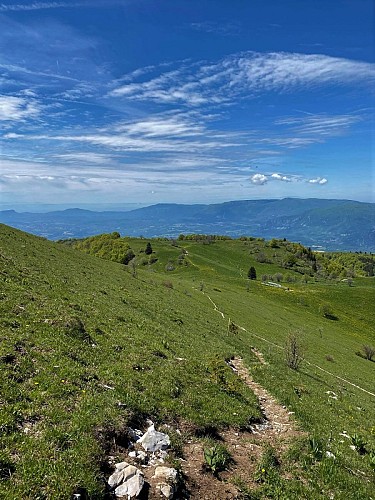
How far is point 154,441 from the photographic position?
10.5m

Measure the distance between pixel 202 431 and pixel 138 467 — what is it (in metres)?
3.53

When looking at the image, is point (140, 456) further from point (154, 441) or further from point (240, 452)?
point (240, 452)

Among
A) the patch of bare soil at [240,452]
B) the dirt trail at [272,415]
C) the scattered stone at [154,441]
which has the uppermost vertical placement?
the scattered stone at [154,441]

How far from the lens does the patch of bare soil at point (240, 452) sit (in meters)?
9.42

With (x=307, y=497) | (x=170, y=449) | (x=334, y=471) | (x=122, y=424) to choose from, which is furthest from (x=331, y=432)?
(x=122, y=424)

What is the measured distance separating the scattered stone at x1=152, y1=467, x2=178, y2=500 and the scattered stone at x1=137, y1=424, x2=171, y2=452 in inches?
36.6

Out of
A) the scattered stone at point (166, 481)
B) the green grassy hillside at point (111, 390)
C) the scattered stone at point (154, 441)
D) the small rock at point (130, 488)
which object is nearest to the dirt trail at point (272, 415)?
the green grassy hillside at point (111, 390)

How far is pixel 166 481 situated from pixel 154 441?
1.63m

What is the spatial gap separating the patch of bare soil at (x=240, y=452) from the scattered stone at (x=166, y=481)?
1.62 feet

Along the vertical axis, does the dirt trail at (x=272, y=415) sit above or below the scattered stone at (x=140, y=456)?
below

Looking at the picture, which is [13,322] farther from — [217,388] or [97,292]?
[97,292]

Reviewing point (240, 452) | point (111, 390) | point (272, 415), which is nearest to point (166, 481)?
point (240, 452)

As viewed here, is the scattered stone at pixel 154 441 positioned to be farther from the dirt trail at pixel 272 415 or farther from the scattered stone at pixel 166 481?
the dirt trail at pixel 272 415

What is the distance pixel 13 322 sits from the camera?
1655cm
